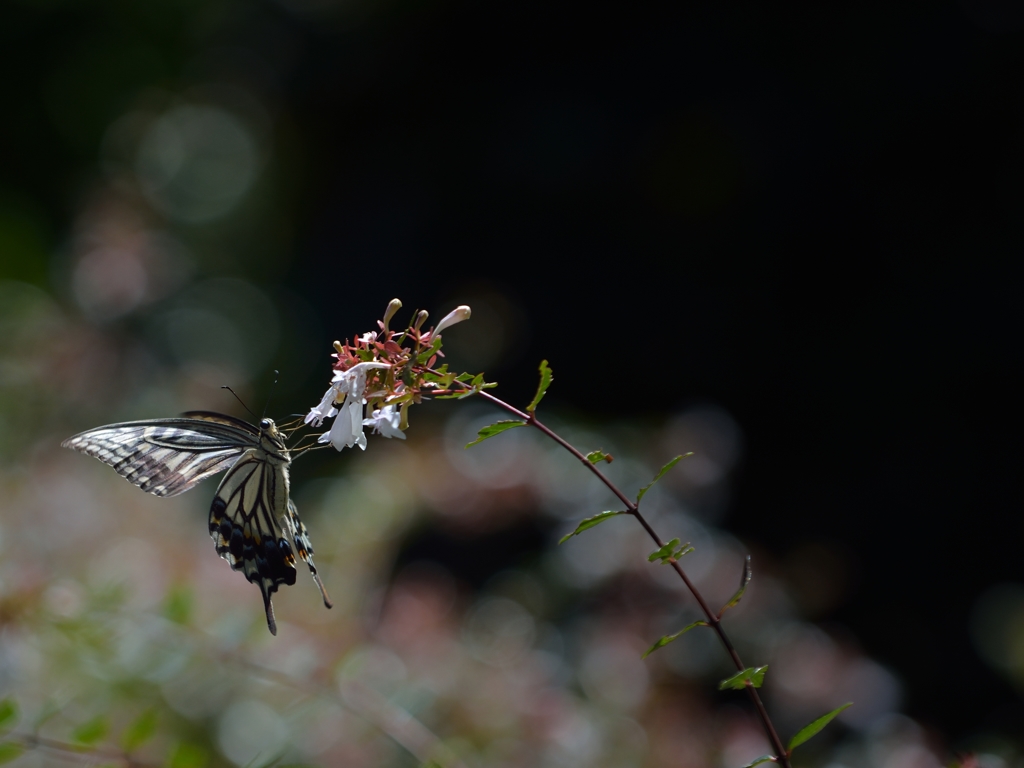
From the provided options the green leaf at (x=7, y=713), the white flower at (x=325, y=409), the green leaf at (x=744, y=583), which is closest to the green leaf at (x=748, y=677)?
the green leaf at (x=744, y=583)

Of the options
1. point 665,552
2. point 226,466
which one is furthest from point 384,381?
point 226,466

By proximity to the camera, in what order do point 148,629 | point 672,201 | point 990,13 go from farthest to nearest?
1. point 672,201
2. point 990,13
3. point 148,629

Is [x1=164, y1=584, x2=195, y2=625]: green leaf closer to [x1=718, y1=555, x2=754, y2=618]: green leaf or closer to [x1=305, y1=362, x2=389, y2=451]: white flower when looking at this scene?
[x1=305, y1=362, x2=389, y2=451]: white flower

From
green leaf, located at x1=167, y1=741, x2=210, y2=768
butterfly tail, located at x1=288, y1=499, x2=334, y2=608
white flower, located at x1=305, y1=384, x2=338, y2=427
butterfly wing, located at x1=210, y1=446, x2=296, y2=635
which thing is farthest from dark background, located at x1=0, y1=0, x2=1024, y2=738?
green leaf, located at x1=167, y1=741, x2=210, y2=768

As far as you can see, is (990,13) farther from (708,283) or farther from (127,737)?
(127,737)

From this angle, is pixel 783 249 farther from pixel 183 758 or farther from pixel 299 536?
pixel 183 758

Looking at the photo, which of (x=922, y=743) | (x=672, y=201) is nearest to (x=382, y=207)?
(x=672, y=201)
